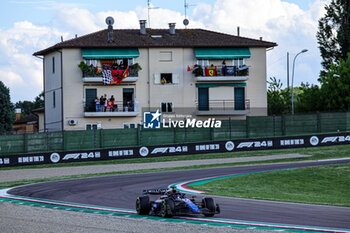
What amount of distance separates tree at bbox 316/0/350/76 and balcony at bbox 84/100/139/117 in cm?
3325

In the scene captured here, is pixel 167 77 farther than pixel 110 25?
No

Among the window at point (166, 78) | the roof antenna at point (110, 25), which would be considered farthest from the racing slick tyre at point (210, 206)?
the roof antenna at point (110, 25)

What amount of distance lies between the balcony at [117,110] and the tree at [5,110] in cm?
3121

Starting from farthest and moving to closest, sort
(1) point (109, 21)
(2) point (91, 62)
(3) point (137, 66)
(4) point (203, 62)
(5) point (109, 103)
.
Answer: (1) point (109, 21) → (4) point (203, 62) → (2) point (91, 62) → (3) point (137, 66) → (5) point (109, 103)

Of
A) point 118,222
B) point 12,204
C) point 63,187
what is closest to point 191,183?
point 63,187

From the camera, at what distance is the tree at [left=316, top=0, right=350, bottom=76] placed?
78.3 m

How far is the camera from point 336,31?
79375 millimetres

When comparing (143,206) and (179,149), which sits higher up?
(179,149)

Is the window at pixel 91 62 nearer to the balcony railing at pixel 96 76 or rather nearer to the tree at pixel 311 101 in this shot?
the balcony railing at pixel 96 76

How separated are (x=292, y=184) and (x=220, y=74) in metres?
31.0

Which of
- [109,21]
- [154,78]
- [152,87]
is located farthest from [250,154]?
[109,21]

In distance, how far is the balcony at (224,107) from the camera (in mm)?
57562

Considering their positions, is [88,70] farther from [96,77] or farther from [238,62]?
[238,62]

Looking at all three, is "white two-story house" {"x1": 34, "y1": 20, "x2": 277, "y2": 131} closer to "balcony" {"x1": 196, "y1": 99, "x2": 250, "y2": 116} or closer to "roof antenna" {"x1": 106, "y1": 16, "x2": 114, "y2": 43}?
"balcony" {"x1": 196, "y1": 99, "x2": 250, "y2": 116}
